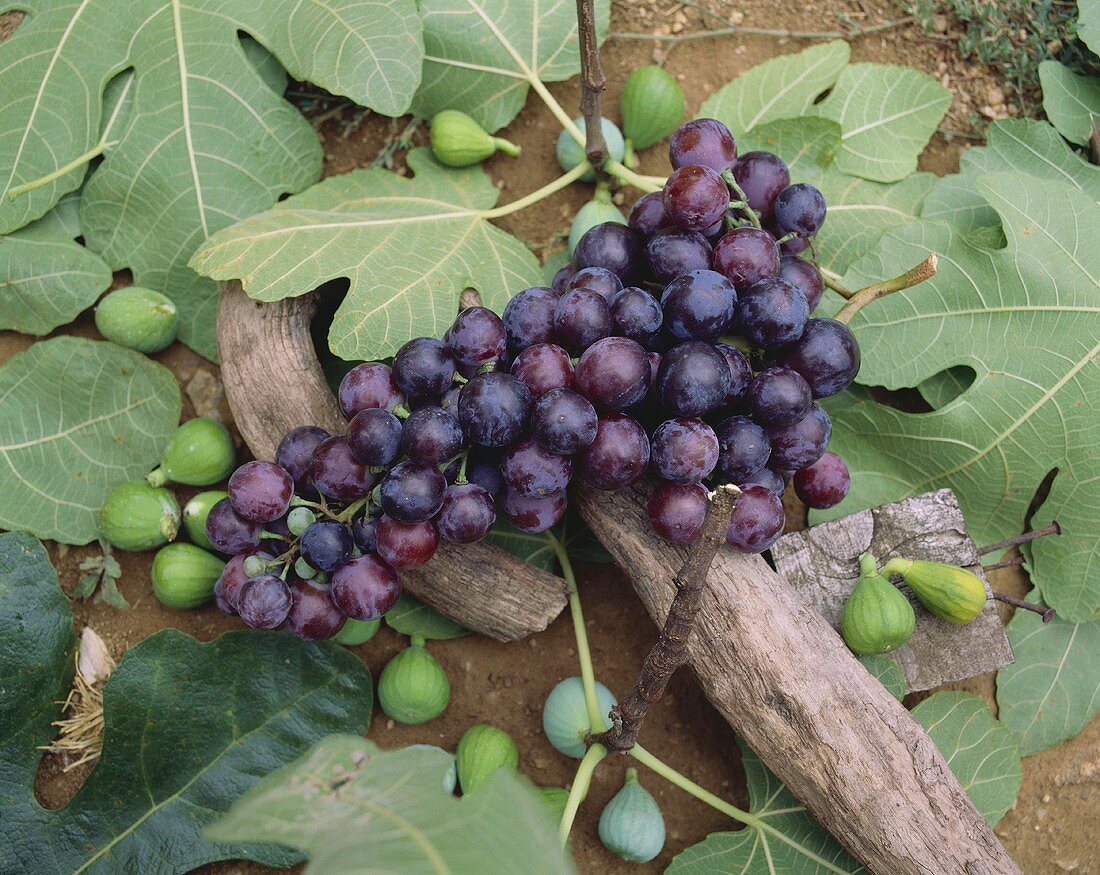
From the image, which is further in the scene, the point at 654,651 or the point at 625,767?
the point at 625,767

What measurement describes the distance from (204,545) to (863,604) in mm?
1279

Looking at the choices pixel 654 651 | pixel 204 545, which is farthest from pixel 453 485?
pixel 204 545

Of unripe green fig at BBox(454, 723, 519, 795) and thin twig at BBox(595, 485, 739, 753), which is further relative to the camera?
unripe green fig at BBox(454, 723, 519, 795)

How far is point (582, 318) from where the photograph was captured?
4.45 feet

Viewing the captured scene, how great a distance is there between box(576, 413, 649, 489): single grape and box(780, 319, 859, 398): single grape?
0.28 metres

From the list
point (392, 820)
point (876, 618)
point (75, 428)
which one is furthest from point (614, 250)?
point (75, 428)

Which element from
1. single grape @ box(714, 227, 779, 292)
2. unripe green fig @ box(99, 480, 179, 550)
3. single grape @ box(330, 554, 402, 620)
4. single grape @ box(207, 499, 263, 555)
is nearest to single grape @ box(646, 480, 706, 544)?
single grape @ box(714, 227, 779, 292)

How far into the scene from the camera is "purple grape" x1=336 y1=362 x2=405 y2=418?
4.66ft

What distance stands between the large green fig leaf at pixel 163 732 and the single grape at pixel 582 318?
0.79 meters

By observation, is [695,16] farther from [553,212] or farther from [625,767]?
[625,767]

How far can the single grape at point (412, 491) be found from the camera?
129cm

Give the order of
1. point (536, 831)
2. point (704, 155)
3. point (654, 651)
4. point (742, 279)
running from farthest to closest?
point (704, 155)
point (742, 279)
point (654, 651)
point (536, 831)

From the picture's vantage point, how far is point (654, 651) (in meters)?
1.30

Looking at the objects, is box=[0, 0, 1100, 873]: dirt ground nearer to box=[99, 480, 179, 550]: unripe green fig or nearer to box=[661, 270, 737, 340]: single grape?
box=[99, 480, 179, 550]: unripe green fig
